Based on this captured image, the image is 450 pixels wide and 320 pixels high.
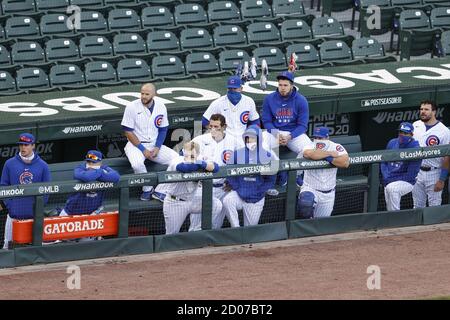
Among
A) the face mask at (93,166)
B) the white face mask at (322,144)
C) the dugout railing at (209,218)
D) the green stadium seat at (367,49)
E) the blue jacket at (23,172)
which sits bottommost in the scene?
the dugout railing at (209,218)

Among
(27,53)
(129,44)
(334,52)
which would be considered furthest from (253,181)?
(334,52)

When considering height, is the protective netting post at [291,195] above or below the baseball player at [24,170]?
below

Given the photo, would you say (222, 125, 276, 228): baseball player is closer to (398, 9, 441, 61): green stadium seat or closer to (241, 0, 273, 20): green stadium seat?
(241, 0, 273, 20): green stadium seat

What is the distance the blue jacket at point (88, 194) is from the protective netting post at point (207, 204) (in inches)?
41.0

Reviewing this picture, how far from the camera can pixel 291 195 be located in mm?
16328

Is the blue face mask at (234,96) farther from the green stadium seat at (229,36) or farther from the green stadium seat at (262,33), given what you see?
the green stadium seat at (262,33)

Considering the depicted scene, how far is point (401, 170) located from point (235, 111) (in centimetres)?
213

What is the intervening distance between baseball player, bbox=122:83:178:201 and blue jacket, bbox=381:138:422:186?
2.51m

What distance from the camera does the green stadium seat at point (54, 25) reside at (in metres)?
19.8

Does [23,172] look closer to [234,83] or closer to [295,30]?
[234,83]

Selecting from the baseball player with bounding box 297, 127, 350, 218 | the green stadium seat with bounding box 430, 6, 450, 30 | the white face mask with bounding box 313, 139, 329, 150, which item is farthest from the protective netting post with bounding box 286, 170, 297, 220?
the green stadium seat with bounding box 430, 6, 450, 30

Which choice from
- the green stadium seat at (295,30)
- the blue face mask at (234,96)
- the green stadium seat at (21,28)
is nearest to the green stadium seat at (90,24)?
the green stadium seat at (21,28)

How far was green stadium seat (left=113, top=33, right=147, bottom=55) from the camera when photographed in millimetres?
19547
